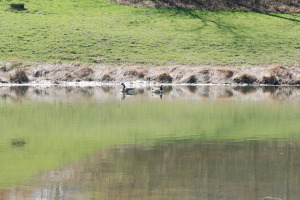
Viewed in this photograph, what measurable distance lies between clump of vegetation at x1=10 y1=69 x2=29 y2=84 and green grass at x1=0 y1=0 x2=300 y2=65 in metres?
4.23

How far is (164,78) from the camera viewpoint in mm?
51031

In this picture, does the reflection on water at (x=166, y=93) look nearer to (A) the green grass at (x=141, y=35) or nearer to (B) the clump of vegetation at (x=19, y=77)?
(B) the clump of vegetation at (x=19, y=77)

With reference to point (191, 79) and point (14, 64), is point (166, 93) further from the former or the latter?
point (14, 64)

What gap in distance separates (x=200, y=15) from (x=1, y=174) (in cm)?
5836

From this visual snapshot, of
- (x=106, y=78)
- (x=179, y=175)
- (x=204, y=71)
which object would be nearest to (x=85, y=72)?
(x=106, y=78)

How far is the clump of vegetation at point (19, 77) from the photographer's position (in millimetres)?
50750

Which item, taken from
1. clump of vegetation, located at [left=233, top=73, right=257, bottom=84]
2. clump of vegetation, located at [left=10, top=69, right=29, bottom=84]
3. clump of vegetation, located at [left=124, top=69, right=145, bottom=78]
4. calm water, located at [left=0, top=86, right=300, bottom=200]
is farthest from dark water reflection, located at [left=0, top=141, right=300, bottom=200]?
clump of vegetation, located at [left=10, top=69, right=29, bottom=84]

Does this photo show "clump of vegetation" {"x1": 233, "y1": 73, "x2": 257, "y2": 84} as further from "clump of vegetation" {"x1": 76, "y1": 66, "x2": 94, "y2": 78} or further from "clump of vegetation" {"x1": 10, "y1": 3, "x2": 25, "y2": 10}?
"clump of vegetation" {"x1": 10, "y1": 3, "x2": 25, "y2": 10}

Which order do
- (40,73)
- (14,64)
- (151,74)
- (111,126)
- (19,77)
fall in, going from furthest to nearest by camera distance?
(14,64), (40,73), (151,74), (19,77), (111,126)

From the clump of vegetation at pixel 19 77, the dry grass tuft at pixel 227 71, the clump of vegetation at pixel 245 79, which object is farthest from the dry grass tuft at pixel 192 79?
the clump of vegetation at pixel 19 77

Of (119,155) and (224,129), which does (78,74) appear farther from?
(119,155)

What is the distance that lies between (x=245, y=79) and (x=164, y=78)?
6.08 metres

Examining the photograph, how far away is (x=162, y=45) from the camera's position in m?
61.6

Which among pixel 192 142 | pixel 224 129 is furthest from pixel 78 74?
pixel 192 142
